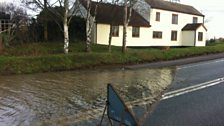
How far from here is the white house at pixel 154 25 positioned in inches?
1475

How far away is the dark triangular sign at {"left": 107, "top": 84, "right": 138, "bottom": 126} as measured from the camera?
5949 millimetres

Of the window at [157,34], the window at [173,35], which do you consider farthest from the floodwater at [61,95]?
the window at [173,35]

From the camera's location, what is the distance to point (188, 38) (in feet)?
165

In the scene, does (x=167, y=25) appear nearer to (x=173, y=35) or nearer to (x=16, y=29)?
(x=173, y=35)

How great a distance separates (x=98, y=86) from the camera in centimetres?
1348

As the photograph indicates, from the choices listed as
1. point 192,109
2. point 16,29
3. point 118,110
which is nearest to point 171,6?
point 16,29

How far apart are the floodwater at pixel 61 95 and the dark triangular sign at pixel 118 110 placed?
1.14 metres

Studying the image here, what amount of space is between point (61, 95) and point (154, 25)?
35177 mm

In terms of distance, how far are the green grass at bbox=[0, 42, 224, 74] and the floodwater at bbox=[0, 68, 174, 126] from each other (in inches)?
65.1

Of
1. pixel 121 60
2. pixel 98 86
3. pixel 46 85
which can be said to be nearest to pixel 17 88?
pixel 46 85

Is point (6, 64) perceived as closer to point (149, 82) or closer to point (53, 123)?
point (149, 82)

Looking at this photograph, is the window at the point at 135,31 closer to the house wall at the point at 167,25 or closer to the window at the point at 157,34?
the house wall at the point at 167,25

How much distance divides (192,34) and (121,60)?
1138 inches

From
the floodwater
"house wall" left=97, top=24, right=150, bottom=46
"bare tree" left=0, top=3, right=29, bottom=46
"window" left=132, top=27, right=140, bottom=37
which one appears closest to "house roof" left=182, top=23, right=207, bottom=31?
"house wall" left=97, top=24, right=150, bottom=46
